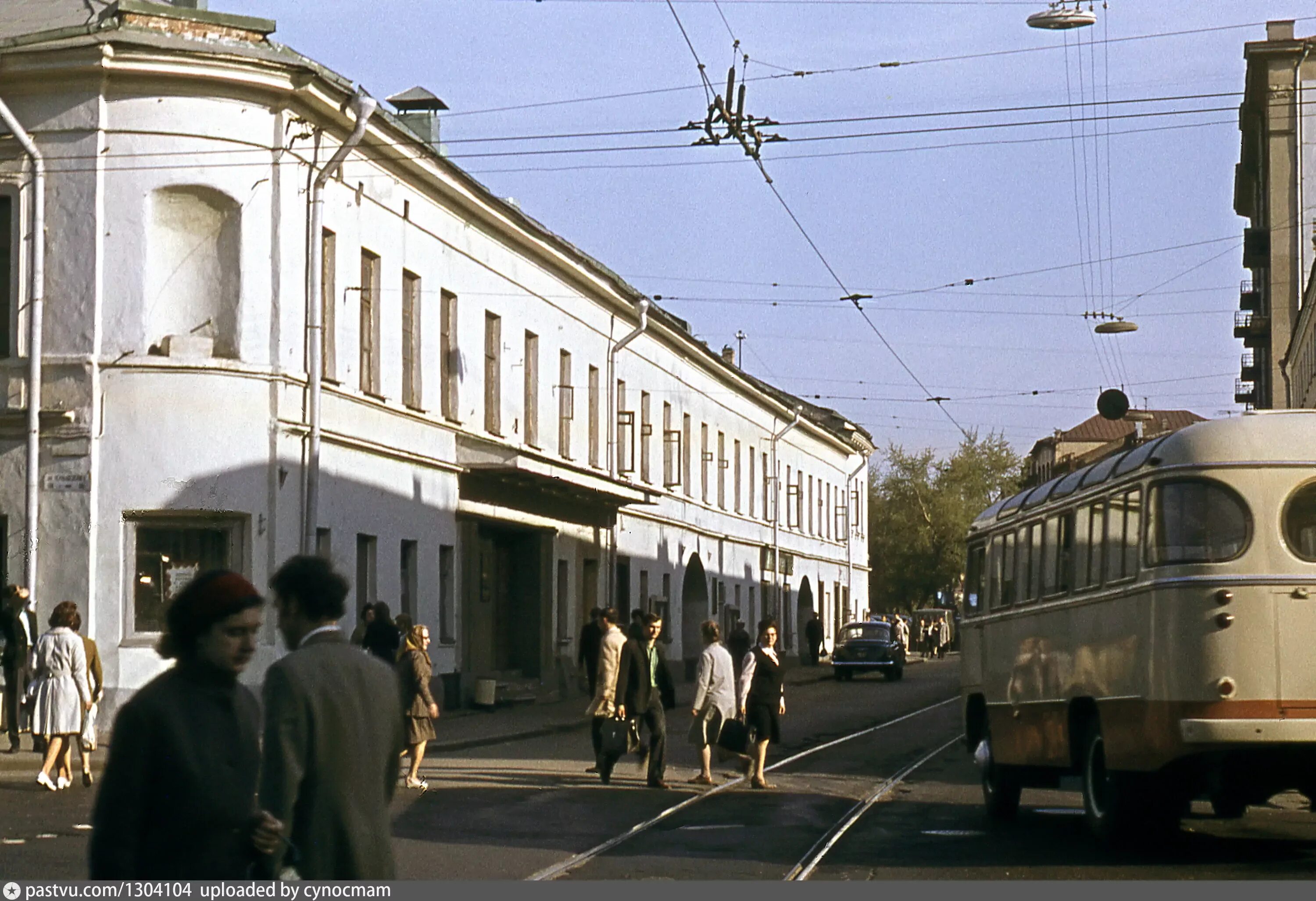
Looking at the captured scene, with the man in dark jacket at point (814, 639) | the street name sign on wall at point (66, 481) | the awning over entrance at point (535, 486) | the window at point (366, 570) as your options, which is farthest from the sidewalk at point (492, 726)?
the man in dark jacket at point (814, 639)

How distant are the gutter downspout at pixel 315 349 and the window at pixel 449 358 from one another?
617 cm

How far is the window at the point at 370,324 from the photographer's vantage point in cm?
2864

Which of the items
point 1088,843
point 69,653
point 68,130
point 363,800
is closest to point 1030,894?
point 1088,843

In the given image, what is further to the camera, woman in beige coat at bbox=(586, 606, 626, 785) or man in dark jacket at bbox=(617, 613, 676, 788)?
man in dark jacket at bbox=(617, 613, 676, 788)

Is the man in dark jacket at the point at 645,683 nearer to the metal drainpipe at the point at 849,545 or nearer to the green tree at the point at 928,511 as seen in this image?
the metal drainpipe at the point at 849,545

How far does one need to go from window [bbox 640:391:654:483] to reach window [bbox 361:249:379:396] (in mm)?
17541

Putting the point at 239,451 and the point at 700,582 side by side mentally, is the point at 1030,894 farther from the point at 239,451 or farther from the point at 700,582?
the point at 700,582

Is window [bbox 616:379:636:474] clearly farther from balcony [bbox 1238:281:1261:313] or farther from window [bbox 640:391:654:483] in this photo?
balcony [bbox 1238:281:1261:313]

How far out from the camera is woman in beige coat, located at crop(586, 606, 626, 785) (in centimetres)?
1942

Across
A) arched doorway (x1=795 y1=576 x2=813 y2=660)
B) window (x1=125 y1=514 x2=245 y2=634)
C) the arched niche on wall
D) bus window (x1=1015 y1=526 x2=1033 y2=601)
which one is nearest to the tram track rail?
bus window (x1=1015 y1=526 x2=1033 y2=601)

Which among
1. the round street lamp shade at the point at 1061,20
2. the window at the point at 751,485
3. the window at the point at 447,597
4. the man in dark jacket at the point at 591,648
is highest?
the round street lamp shade at the point at 1061,20

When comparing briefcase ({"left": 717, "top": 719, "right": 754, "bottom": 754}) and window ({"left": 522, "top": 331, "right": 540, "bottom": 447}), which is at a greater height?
window ({"left": 522, "top": 331, "right": 540, "bottom": 447})

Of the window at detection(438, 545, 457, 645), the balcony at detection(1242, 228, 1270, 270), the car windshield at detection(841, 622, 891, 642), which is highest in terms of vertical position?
the balcony at detection(1242, 228, 1270, 270)

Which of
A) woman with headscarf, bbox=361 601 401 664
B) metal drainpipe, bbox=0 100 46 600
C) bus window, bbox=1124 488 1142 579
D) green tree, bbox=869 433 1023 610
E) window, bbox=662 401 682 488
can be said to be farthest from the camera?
green tree, bbox=869 433 1023 610
